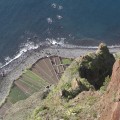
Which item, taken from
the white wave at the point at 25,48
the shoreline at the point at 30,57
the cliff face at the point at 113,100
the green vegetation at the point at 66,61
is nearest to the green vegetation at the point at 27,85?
the shoreline at the point at 30,57

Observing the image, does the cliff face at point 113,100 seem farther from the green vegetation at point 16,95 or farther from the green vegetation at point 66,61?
the green vegetation at point 66,61

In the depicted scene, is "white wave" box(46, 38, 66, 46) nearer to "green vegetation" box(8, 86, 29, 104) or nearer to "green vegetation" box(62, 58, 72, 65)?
"green vegetation" box(62, 58, 72, 65)

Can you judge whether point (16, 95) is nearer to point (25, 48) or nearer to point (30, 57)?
point (30, 57)

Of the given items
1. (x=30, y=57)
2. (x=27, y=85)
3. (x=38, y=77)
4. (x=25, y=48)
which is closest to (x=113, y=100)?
(x=27, y=85)

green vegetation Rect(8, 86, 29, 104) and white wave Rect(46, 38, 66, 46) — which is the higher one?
white wave Rect(46, 38, 66, 46)

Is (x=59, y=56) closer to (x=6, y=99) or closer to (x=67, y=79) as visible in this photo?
(x=6, y=99)

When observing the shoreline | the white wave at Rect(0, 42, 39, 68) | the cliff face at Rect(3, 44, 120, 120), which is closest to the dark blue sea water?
the white wave at Rect(0, 42, 39, 68)
